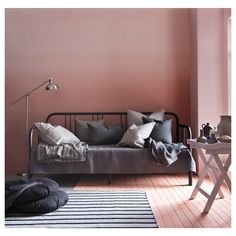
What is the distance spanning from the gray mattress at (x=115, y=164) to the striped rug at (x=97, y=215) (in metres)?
0.60

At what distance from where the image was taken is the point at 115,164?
3984 mm

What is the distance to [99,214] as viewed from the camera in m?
2.73

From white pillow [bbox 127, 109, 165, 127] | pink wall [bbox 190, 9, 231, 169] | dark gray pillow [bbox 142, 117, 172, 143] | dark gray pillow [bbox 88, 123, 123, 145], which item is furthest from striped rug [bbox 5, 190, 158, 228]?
pink wall [bbox 190, 9, 231, 169]

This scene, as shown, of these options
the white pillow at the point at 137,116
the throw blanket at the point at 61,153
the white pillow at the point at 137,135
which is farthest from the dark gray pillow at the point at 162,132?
the throw blanket at the point at 61,153

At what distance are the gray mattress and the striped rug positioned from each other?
23.5 inches

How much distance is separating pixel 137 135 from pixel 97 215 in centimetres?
165

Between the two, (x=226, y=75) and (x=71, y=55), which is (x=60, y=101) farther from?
(x=226, y=75)

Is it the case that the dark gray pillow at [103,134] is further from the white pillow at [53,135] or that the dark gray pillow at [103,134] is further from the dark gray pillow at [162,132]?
the dark gray pillow at [162,132]

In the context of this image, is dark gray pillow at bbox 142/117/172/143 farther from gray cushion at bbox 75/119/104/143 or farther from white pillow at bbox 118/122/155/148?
gray cushion at bbox 75/119/104/143

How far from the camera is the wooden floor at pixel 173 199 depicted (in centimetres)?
256

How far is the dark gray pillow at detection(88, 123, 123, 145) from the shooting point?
4.64 metres

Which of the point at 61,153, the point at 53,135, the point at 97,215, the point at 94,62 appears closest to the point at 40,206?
the point at 97,215

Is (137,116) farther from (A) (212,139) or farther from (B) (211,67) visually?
(A) (212,139)
